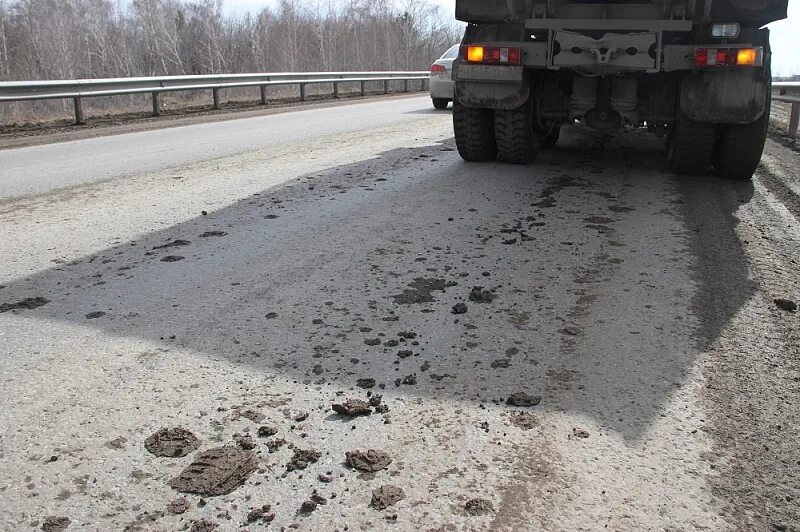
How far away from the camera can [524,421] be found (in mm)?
2465

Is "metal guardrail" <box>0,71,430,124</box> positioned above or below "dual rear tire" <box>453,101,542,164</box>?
above

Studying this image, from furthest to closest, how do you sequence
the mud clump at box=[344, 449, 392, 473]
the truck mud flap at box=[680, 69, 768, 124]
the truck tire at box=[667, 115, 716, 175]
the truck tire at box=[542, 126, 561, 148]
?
the truck tire at box=[542, 126, 561, 148] < the truck tire at box=[667, 115, 716, 175] < the truck mud flap at box=[680, 69, 768, 124] < the mud clump at box=[344, 449, 392, 473]

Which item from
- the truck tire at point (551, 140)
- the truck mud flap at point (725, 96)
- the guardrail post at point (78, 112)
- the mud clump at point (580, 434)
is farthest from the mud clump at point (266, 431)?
the guardrail post at point (78, 112)

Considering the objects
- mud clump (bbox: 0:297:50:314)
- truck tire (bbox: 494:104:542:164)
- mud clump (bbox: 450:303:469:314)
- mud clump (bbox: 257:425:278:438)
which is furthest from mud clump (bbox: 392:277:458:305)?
truck tire (bbox: 494:104:542:164)

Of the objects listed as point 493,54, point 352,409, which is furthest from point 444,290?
point 493,54

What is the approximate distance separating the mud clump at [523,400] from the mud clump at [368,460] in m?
0.58

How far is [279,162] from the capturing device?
26.4ft

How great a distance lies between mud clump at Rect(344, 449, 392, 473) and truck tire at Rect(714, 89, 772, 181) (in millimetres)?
5663

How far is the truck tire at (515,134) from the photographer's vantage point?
285 inches

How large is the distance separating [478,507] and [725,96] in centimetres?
533

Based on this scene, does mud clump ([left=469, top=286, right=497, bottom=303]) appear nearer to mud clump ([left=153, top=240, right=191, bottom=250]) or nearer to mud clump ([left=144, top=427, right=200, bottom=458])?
mud clump ([left=144, top=427, right=200, bottom=458])

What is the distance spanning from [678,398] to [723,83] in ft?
14.6

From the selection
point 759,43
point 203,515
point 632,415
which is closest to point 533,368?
point 632,415

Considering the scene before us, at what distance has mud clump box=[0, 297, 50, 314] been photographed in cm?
350
